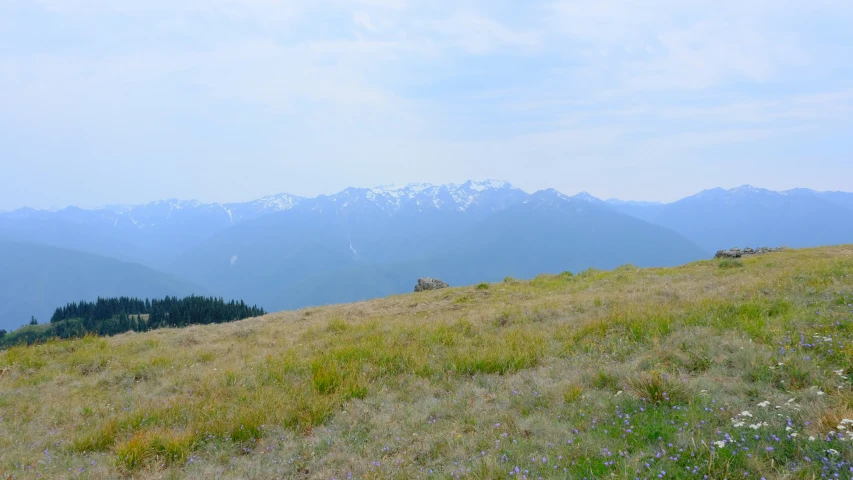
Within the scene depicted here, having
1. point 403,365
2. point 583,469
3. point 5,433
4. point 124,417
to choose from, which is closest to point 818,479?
point 583,469

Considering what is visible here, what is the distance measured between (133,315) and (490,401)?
458ft

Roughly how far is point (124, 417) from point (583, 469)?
7.71 meters

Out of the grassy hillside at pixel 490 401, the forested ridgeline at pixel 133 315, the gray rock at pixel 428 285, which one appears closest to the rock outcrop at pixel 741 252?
the grassy hillside at pixel 490 401

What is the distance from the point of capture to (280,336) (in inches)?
556

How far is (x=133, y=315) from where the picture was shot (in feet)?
378

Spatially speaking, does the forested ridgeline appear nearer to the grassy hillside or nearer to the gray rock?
the gray rock

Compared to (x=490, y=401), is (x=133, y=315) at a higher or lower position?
lower

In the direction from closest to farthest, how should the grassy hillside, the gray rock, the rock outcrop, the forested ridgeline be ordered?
the grassy hillside, the rock outcrop, the gray rock, the forested ridgeline

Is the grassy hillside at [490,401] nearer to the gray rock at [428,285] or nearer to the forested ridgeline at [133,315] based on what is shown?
the gray rock at [428,285]

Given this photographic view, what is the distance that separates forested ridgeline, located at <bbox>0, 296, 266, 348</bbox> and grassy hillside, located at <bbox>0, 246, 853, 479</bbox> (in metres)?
63.5

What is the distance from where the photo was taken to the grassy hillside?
4523 millimetres

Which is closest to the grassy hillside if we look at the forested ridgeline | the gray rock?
the gray rock

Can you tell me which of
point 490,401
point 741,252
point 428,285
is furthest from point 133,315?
point 490,401

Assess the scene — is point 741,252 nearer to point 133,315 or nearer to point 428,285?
Result: point 428,285
